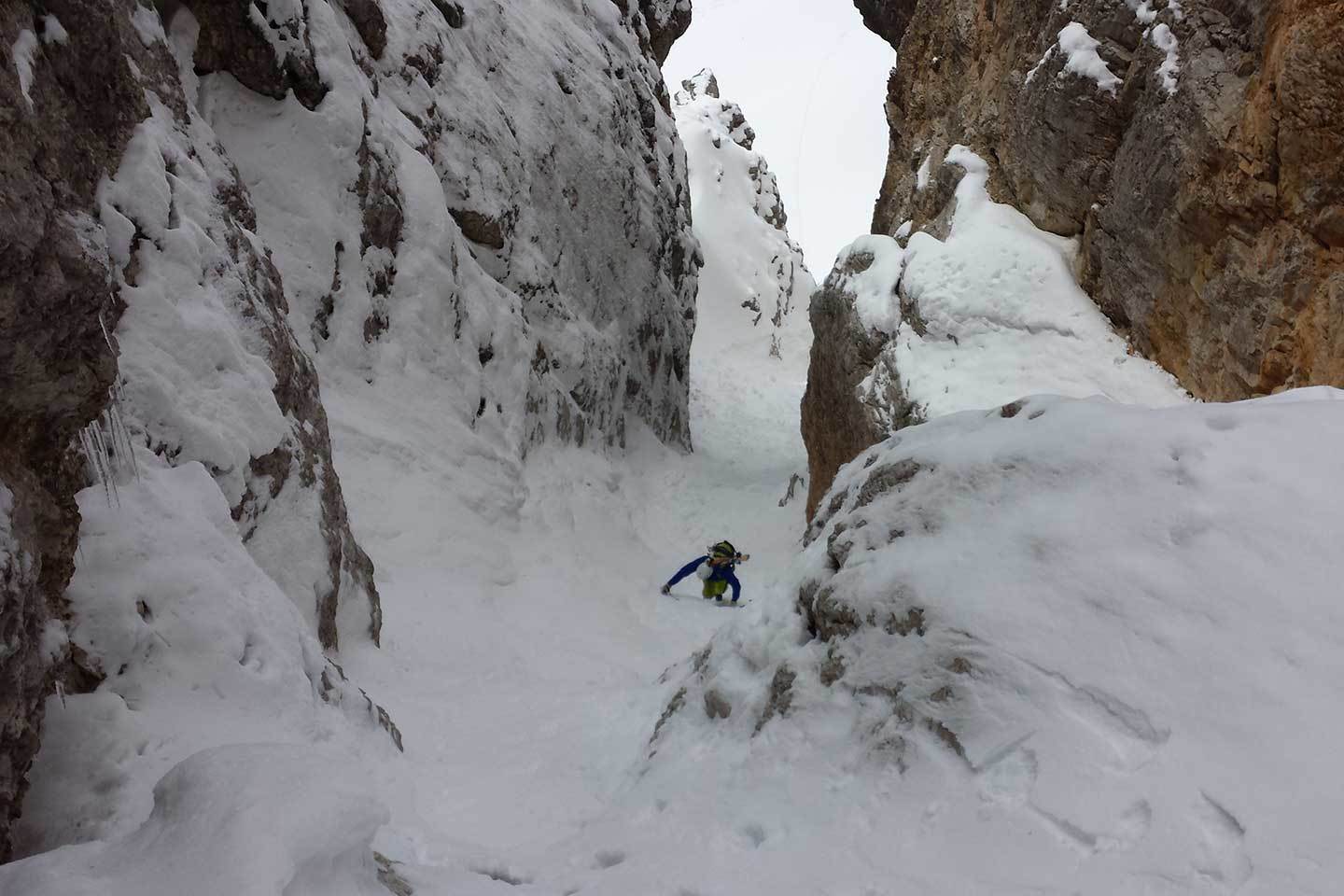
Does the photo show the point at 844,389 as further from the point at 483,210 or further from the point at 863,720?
the point at 863,720

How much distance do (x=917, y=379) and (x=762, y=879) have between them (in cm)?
889

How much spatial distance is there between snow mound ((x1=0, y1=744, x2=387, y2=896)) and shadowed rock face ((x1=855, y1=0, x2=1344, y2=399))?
8704 millimetres

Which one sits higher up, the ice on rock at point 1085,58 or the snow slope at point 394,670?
the ice on rock at point 1085,58

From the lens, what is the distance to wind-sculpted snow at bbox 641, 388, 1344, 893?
266 cm

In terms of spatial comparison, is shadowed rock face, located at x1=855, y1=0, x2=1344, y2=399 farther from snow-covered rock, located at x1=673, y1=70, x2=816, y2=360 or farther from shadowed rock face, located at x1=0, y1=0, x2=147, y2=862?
snow-covered rock, located at x1=673, y1=70, x2=816, y2=360

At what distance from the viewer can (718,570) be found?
450 inches

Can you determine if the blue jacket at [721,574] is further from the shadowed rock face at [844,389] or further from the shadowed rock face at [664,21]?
the shadowed rock face at [664,21]

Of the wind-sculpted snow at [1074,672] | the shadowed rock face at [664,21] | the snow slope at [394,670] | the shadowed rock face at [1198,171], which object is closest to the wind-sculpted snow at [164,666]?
the snow slope at [394,670]

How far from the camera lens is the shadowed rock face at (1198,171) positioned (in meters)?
8.05

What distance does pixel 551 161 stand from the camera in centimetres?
1548

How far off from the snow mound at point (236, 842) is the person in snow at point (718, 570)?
8783mm

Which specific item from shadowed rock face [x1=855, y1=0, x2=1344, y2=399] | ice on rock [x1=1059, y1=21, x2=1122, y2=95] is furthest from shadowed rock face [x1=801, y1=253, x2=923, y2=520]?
ice on rock [x1=1059, y1=21, x2=1122, y2=95]

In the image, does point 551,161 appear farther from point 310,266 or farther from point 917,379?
point 917,379

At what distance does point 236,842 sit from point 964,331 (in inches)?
412
